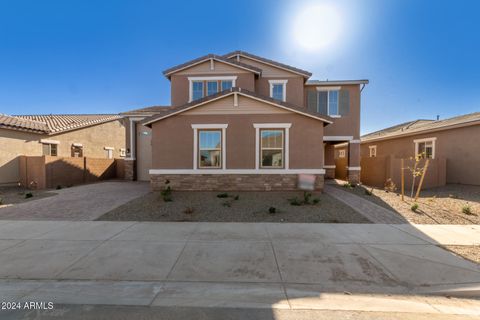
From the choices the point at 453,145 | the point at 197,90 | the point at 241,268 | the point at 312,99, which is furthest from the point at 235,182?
the point at 453,145

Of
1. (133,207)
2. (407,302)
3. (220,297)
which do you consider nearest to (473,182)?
(407,302)

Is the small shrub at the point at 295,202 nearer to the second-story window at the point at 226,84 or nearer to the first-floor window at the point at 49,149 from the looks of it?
the second-story window at the point at 226,84

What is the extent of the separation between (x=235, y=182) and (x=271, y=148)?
7.44 feet

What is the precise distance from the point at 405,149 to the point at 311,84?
9.32 meters

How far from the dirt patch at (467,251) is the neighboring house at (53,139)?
20.5 m

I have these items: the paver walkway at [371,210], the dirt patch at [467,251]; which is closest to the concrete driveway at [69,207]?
the paver walkway at [371,210]

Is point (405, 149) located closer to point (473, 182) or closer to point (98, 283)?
point (473, 182)

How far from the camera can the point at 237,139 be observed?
10.4 m

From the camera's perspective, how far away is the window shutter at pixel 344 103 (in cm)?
1452

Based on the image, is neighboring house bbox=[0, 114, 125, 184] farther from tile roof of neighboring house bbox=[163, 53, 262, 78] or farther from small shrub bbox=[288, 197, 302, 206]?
small shrub bbox=[288, 197, 302, 206]

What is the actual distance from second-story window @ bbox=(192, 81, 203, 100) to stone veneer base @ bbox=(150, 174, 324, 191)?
18.3 ft

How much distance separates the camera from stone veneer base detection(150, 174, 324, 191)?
34.1ft

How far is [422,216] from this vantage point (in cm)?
780

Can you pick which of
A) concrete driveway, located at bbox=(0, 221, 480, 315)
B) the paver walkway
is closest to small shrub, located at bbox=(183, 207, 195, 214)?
concrete driveway, located at bbox=(0, 221, 480, 315)
